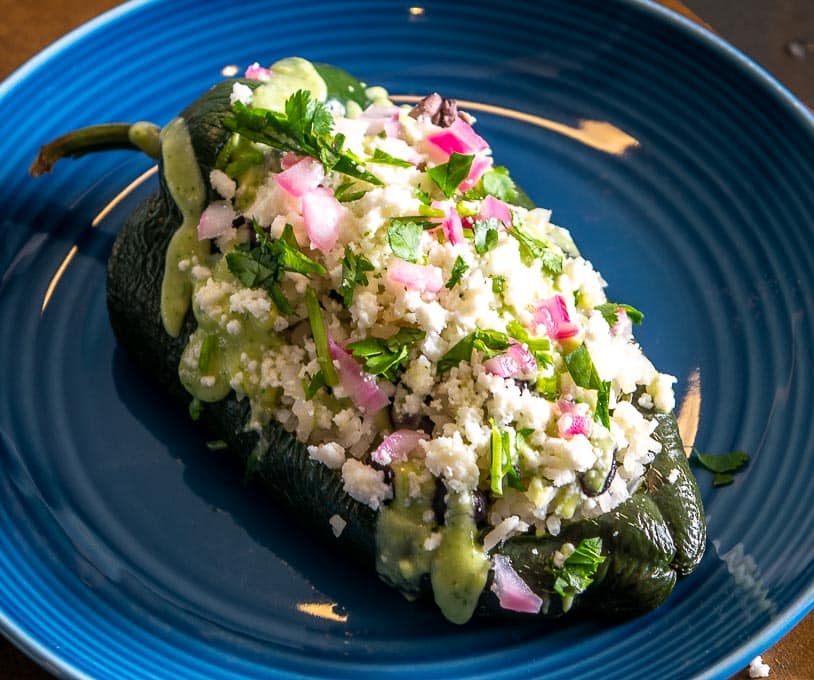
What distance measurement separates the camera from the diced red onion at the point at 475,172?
8.77 feet

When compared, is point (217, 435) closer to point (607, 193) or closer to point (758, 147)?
point (607, 193)

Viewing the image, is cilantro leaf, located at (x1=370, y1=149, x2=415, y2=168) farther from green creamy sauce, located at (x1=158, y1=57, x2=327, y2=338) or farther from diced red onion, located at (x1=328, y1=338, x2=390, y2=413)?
diced red onion, located at (x1=328, y1=338, x2=390, y2=413)

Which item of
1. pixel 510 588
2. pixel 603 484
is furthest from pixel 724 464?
pixel 510 588

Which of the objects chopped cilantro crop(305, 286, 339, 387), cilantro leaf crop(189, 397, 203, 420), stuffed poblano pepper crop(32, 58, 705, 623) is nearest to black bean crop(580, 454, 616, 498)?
stuffed poblano pepper crop(32, 58, 705, 623)

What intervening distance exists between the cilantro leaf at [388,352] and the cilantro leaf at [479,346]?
8cm

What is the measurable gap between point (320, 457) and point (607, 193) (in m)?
1.47

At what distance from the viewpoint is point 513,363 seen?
2.32 m

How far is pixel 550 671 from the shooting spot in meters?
2.38

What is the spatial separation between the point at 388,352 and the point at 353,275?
20 cm

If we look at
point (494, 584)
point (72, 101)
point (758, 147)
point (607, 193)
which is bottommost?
point (494, 584)

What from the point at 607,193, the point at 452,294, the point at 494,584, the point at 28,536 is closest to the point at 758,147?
the point at 607,193

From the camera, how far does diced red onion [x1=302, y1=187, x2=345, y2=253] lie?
243 cm

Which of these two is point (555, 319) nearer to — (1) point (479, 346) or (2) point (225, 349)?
(1) point (479, 346)

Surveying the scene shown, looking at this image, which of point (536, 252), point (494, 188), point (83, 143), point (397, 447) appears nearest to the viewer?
point (397, 447)
